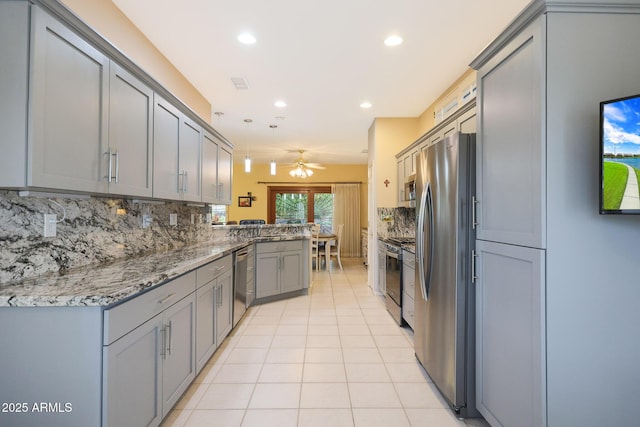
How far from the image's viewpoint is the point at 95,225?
81.4 inches

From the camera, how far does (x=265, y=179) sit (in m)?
9.33

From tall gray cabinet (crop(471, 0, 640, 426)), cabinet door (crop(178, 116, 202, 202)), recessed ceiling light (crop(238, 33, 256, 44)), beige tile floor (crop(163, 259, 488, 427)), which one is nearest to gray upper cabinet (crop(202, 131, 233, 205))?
cabinet door (crop(178, 116, 202, 202))

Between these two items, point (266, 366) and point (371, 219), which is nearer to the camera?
point (266, 366)

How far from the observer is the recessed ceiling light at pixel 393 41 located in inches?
107

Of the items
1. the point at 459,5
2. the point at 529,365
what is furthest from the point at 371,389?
the point at 459,5

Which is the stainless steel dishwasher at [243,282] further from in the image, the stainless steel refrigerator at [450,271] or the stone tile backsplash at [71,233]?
the stainless steel refrigerator at [450,271]

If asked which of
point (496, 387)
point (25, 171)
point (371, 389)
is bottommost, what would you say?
point (371, 389)

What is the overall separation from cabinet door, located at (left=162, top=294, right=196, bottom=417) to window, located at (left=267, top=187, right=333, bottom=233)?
7325 mm

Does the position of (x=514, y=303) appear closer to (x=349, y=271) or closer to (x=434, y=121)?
(x=434, y=121)

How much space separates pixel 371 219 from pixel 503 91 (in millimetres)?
3685

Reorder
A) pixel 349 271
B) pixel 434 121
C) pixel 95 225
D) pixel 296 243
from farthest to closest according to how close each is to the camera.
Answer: pixel 349 271
pixel 296 243
pixel 434 121
pixel 95 225

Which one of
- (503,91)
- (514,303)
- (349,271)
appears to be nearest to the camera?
(514,303)

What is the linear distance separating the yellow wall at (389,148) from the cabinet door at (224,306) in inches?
111

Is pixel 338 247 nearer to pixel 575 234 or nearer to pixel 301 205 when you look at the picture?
pixel 301 205
